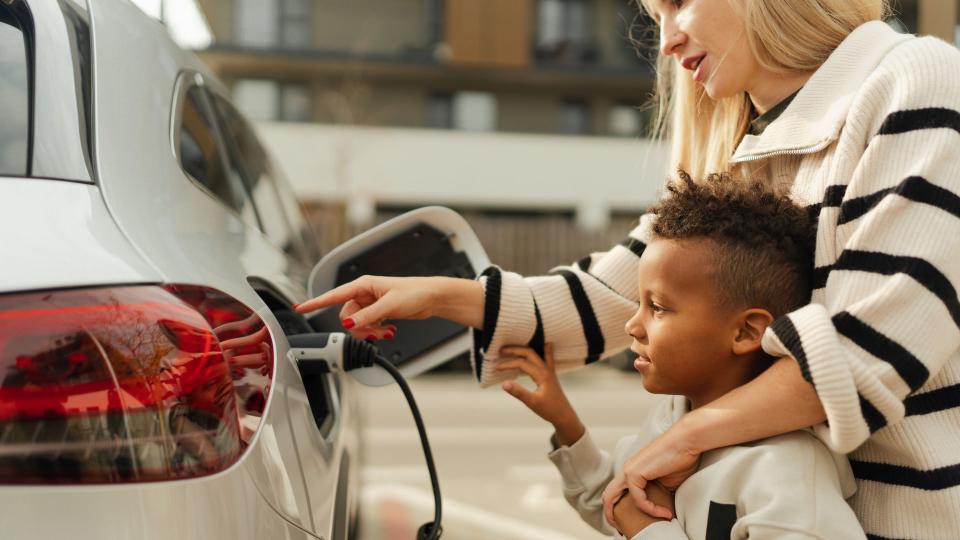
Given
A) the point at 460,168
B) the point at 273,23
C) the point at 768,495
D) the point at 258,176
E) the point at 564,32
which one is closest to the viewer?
the point at 768,495

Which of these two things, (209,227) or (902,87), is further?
(209,227)

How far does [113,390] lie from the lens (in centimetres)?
110

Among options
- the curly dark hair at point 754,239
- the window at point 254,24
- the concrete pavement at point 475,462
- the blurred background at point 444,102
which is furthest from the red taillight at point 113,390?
the window at point 254,24

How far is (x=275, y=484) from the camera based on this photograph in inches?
50.1

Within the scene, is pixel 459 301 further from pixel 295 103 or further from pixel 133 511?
pixel 295 103

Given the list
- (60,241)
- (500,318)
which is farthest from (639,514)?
(60,241)

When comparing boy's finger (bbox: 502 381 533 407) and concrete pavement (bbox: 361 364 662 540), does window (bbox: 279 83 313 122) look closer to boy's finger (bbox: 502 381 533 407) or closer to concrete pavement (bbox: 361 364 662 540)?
concrete pavement (bbox: 361 364 662 540)

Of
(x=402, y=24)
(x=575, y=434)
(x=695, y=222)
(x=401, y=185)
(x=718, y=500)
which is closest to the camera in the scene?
(x=718, y=500)

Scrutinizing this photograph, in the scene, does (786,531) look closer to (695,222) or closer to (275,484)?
(695,222)

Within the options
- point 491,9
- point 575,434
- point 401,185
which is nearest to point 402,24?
point 491,9

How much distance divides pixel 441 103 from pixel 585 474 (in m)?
18.2

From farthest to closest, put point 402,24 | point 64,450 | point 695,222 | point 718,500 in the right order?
point 402,24 → point 695,222 → point 718,500 → point 64,450

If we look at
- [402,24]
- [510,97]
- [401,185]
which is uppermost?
[402,24]

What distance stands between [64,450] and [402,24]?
63.3ft
